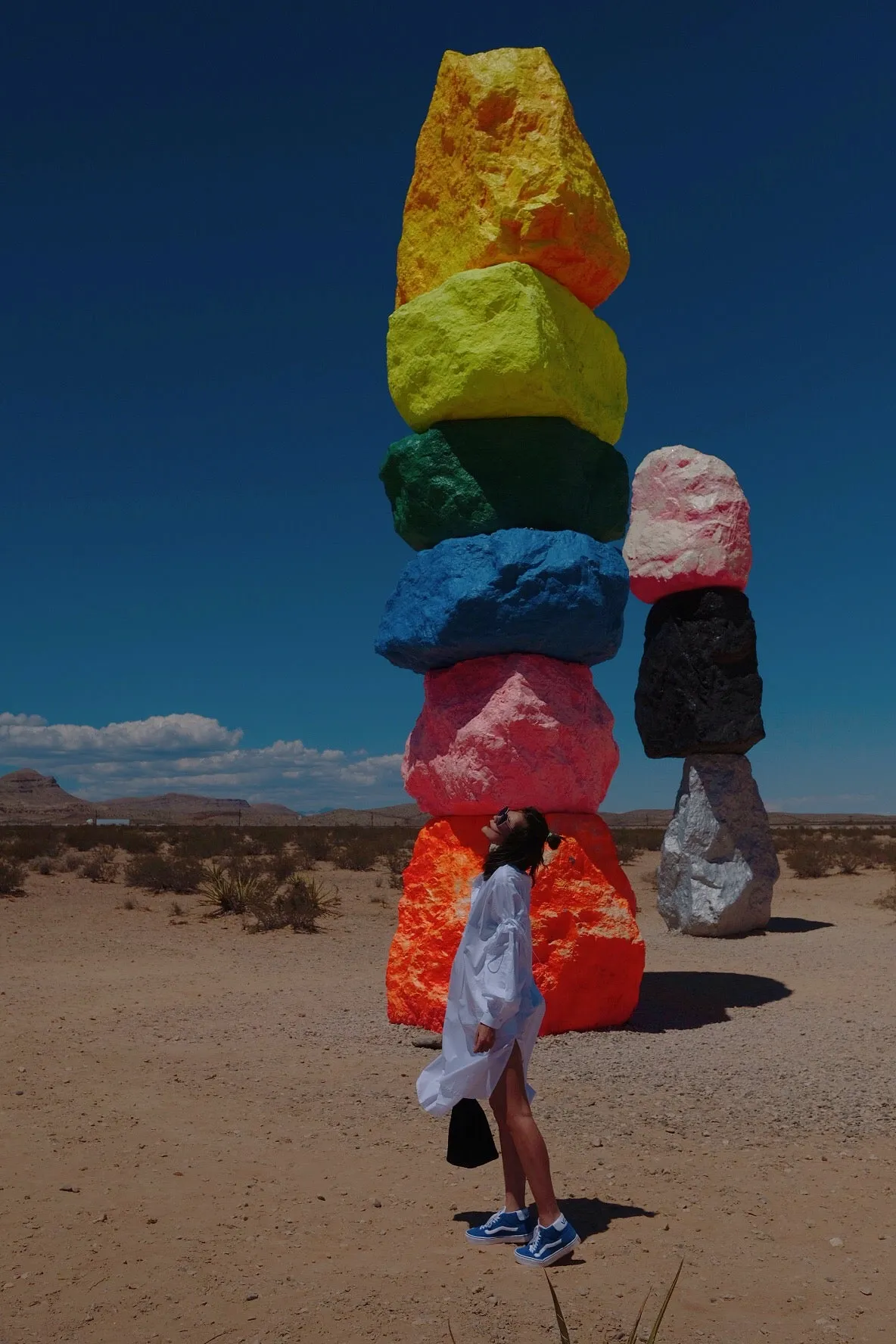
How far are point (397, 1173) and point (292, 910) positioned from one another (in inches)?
385

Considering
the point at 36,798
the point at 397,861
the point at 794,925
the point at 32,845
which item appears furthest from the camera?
the point at 36,798

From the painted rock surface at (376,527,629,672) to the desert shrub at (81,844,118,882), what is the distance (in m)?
13.0

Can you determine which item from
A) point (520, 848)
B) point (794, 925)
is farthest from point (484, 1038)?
point (794, 925)

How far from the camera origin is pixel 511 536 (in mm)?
7000

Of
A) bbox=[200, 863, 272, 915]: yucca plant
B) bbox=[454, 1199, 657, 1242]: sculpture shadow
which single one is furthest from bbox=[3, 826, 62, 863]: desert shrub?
bbox=[454, 1199, 657, 1242]: sculpture shadow

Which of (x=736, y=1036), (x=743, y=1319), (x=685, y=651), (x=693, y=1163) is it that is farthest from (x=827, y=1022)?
(x=685, y=651)

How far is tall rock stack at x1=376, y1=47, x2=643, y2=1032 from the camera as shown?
22.4 feet

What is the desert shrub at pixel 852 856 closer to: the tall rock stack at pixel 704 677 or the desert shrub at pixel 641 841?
the desert shrub at pixel 641 841

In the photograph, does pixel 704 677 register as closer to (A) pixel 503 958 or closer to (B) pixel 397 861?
(A) pixel 503 958

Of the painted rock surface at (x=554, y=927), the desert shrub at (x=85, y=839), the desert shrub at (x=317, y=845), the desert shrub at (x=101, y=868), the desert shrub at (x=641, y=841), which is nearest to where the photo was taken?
the painted rock surface at (x=554, y=927)

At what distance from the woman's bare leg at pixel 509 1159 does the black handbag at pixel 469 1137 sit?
50 mm

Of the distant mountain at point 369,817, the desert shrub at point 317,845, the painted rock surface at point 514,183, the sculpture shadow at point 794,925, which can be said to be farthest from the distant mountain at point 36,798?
the painted rock surface at point 514,183

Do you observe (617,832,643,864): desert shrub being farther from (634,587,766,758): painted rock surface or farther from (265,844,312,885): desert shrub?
(634,587,766,758): painted rock surface

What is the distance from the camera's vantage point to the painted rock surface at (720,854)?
12.2 m
